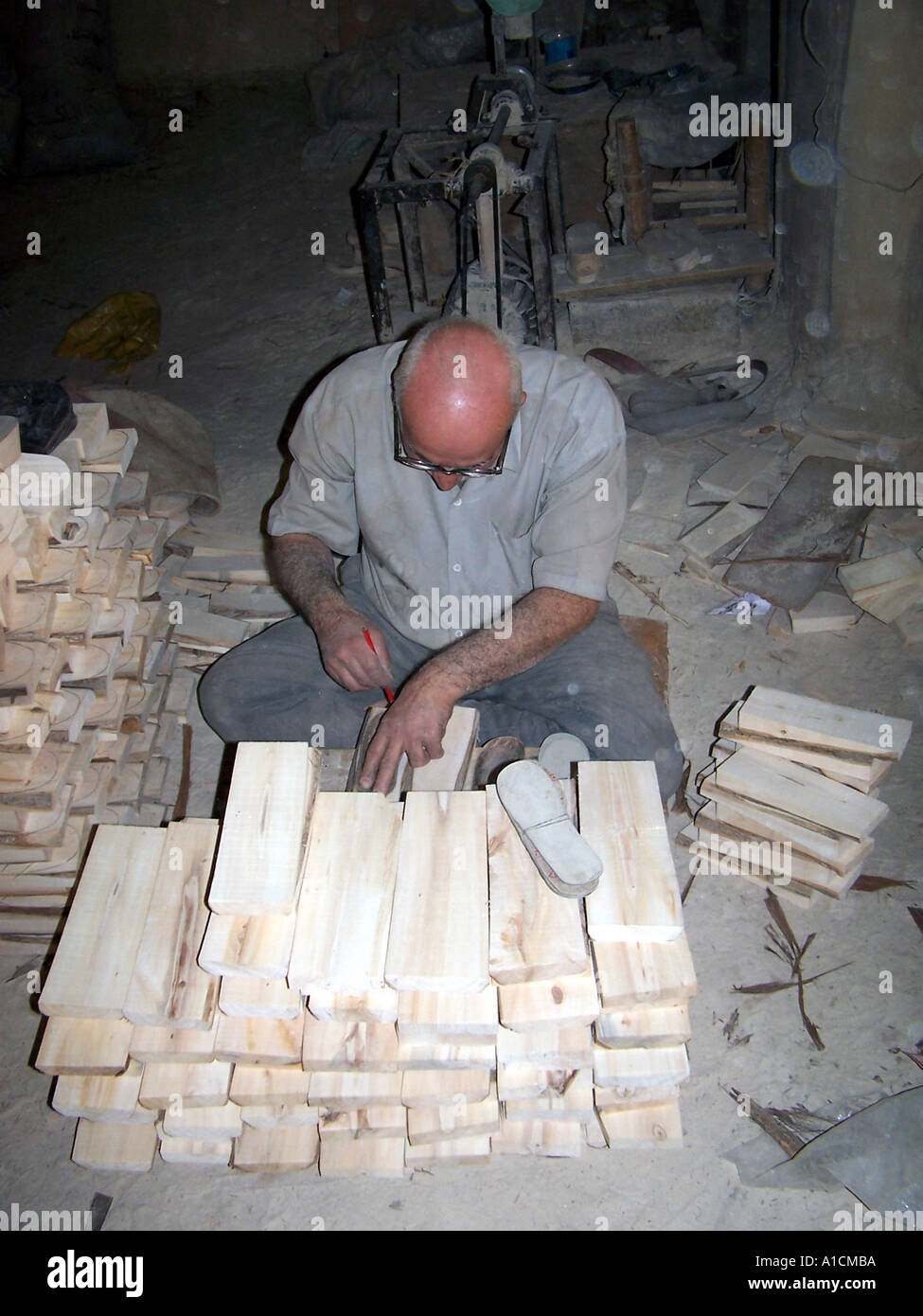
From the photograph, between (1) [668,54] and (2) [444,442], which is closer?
(2) [444,442]

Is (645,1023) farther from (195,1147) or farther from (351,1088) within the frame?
(195,1147)

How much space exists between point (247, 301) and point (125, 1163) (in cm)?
621

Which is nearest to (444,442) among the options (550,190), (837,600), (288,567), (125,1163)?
(288,567)

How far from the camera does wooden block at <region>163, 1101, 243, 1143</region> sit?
228cm

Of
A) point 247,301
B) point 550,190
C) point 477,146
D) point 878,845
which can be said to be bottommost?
point 878,845

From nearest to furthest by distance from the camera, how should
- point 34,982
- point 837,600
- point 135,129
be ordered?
point 34,982 → point 837,600 → point 135,129

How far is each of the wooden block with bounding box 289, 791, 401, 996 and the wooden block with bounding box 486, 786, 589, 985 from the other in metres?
0.23

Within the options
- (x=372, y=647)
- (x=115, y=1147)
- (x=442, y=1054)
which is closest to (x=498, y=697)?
(x=372, y=647)

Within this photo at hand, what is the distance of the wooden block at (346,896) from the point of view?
6.17 ft

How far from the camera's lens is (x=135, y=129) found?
9.62 metres

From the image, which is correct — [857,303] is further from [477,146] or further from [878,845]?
[878,845]

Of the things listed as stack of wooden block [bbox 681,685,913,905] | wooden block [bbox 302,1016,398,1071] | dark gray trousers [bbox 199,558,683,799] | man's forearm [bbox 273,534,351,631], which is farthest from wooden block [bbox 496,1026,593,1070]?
man's forearm [bbox 273,534,351,631]

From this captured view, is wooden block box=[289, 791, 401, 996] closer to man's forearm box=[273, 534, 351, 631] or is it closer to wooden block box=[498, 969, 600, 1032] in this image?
wooden block box=[498, 969, 600, 1032]

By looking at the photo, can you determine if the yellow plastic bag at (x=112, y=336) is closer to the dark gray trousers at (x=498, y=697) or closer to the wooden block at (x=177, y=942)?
the dark gray trousers at (x=498, y=697)
